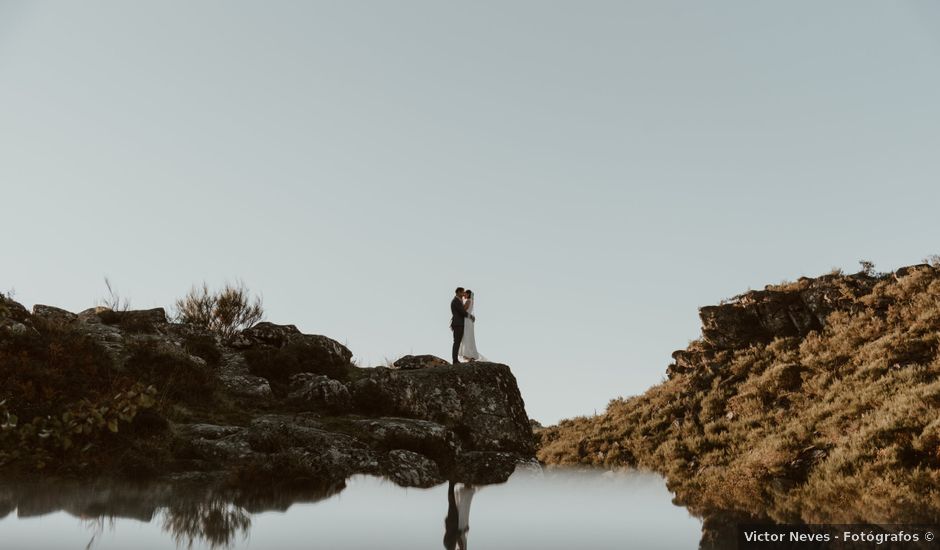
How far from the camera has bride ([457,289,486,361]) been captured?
20281 millimetres

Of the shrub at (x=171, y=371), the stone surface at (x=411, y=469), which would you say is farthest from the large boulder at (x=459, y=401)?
the shrub at (x=171, y=371)

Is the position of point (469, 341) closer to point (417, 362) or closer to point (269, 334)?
point (417, 362)

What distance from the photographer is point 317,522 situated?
18.9 ft

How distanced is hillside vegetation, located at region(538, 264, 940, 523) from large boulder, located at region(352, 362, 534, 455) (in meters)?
4.32

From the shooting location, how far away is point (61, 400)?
9.90m

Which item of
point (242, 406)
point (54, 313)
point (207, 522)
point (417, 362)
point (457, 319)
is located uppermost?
point (457, 319)

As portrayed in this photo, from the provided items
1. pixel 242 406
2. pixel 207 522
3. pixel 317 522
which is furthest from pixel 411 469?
pixel 242 406

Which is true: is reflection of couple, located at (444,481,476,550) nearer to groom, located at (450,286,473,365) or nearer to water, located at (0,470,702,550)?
water, located at (0,470,702,550)

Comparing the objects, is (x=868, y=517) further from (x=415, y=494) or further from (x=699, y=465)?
(x=699, y=465)

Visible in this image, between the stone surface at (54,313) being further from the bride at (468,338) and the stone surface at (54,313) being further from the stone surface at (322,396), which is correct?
the bride at (468,338)

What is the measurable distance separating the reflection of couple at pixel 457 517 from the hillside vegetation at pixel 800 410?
10.2 feet

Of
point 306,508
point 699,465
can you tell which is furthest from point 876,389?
point 306,508

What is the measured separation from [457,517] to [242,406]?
8430mm

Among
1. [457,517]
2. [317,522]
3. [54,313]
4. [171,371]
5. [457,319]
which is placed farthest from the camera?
[457,319]
